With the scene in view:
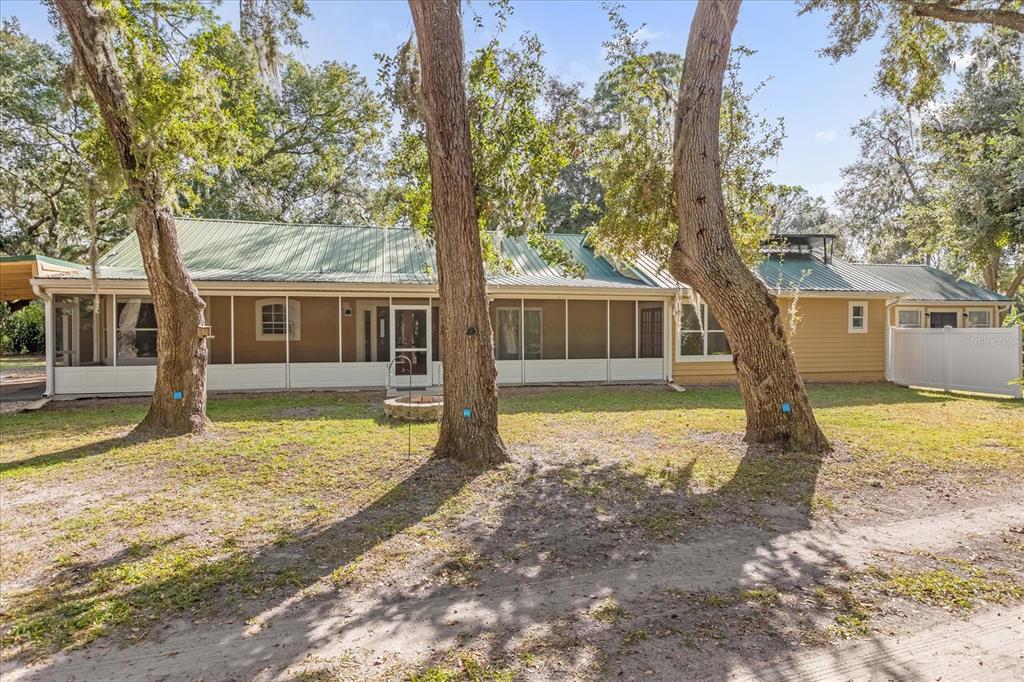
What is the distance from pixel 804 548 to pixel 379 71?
6.77 metres

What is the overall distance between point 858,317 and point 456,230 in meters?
13.9

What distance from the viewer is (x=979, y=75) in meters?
19.1

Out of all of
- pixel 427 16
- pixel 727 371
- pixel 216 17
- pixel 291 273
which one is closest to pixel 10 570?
pixel 427 16

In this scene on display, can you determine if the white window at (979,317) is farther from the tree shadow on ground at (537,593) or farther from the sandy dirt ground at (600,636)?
the sandy dirt ground at (600,636)

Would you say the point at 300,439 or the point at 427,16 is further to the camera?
the point at 300,439

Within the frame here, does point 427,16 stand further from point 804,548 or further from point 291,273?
point 291,273

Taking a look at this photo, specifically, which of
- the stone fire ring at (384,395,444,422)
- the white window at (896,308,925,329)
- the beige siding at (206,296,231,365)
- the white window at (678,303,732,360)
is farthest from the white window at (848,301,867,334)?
the beige siding at (206,296,231,365)

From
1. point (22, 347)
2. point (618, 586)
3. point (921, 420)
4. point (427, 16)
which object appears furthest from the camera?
point (22, 347)

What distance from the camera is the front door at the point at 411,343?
12883mm

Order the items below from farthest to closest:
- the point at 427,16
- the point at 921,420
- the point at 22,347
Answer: the point at 22,347
the point at 921,420
the point at 427,16

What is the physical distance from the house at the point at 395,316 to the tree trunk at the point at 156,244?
3.68 metres

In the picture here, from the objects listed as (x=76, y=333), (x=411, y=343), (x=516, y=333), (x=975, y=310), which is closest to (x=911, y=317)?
(x=975, y=310)

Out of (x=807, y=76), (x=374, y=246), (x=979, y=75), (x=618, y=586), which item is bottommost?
Answer: (x=618, y=586)

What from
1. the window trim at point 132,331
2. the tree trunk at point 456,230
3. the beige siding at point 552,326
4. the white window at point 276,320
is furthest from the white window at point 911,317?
the window trim at point 132,331
